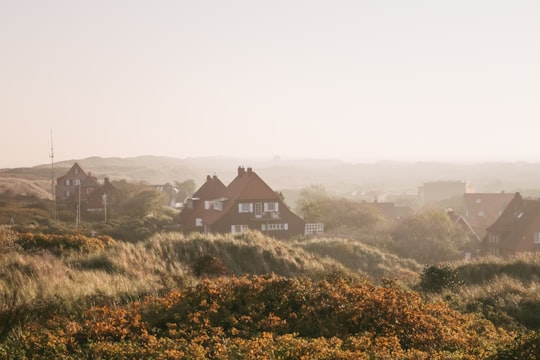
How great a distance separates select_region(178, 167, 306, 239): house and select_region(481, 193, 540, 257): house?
19792 mm

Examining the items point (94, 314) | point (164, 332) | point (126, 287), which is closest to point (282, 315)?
point (164, 332)

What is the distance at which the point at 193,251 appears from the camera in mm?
29438

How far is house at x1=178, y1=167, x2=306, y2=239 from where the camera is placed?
58125 mm

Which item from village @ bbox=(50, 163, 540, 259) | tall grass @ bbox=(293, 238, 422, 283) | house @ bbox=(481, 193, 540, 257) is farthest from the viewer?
village @ bbox=(50, 163, 540, 259)

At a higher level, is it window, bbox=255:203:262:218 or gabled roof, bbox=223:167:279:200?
gabled roof, bbox=223:167:279:200

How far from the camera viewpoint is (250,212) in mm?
58438

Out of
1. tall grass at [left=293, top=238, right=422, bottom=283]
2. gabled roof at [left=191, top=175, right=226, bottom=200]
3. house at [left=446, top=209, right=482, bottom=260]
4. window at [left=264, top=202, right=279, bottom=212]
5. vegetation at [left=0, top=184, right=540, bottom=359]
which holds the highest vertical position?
gabled roof at [left=191, top=175, right=226, bottom=200]

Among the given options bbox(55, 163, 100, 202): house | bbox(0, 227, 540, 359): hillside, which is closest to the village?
bbox(55, 163, 100, 202): house

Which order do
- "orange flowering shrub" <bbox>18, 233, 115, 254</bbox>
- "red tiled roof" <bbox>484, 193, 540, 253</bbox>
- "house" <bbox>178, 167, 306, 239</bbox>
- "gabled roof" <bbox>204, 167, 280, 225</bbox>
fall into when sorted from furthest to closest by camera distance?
1. "gabled roof" <bbox>204, 167, 280, 225</bbox>
2. "house" <bbox>178, 167, 306, 239</bbox>
3. "red tiled roof" <bbox>484, 193, 540, 253</bbox>
4. "orange flowering shrub" <bbox>18, 233, 115, 254</bbox>

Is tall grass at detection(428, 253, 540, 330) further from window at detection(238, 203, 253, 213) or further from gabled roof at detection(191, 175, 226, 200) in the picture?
gabled roof at detection(191, 175, 226, 200)

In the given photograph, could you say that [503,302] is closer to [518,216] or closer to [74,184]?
[518,216]

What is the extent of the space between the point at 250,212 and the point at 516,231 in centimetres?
2634

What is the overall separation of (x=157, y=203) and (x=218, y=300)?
66339 millimetres

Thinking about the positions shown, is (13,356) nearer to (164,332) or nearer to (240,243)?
(164,332)
